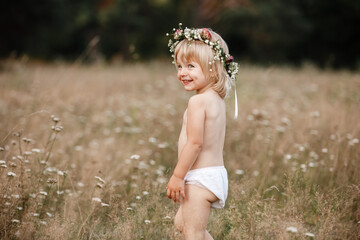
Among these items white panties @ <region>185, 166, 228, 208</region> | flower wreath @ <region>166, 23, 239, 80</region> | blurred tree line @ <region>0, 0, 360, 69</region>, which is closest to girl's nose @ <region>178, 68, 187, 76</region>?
flower wreath @ <region>166, 23, 239, 80</region>

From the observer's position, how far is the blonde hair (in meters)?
2.27

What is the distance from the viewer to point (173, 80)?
973cm

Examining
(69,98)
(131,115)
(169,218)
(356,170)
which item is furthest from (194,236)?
(69,98)

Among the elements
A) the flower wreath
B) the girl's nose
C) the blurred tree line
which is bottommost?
the blurred tree line

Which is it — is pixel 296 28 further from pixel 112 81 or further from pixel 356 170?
pixel 356 170

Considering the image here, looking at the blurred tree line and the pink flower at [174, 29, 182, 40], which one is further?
the blurred tree line

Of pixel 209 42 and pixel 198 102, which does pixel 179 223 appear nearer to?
pixel 198 102

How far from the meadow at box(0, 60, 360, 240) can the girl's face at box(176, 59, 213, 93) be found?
91 cm

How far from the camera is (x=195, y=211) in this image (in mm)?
2148

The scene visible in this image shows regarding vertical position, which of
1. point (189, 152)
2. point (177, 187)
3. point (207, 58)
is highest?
point (207, 58)

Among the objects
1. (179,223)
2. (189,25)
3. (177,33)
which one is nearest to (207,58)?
(177,33)

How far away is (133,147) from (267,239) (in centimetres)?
263

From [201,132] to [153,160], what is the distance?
7.72ft

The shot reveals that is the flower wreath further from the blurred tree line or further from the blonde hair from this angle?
the blurred tree line
